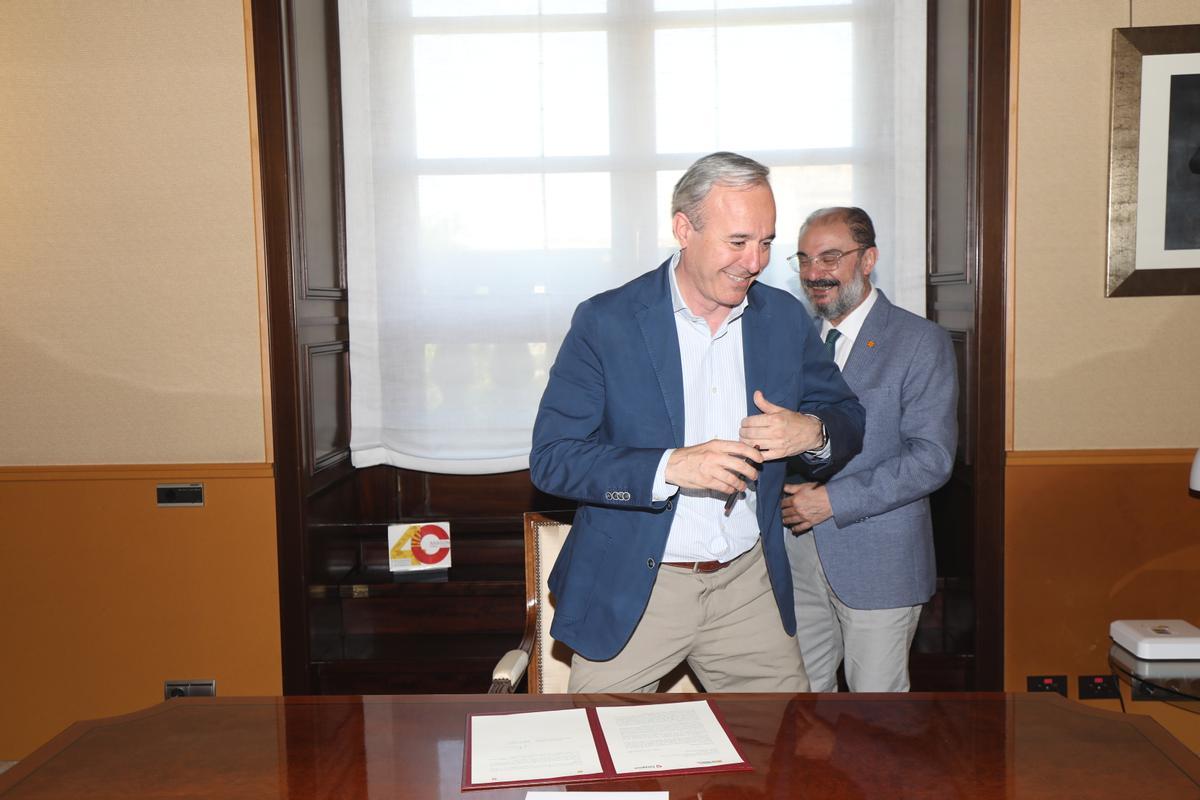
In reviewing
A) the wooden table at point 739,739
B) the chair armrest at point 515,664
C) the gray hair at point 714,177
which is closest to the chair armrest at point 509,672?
the chair armrest at point 515,664

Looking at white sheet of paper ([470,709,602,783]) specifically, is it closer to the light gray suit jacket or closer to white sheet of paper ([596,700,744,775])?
white sheet of paper ([596,700,744,775])

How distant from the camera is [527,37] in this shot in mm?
3607

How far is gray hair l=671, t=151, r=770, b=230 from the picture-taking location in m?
2.11

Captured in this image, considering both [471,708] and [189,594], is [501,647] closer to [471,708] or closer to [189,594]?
[189,594]

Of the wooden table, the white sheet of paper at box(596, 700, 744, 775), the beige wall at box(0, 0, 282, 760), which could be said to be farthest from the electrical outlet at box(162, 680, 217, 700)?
the white sheet of paper at box(596, 700, 744, 775)

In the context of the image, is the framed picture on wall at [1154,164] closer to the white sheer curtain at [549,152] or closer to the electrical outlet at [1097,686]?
the white sheer curtain at [549,152]

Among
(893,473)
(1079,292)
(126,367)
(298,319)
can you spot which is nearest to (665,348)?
(893,473)

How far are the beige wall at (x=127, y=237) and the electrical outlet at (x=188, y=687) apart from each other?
78 cm

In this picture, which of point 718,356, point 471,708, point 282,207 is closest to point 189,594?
point 282,207

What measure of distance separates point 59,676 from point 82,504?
24.4 inches

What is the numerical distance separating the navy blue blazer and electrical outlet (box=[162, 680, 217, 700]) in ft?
5.81

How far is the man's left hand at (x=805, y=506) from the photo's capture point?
8.55 ft

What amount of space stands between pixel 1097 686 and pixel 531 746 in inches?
96.7

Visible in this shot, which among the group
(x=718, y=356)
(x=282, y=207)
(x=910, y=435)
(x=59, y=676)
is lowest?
(x=59, y=676)
